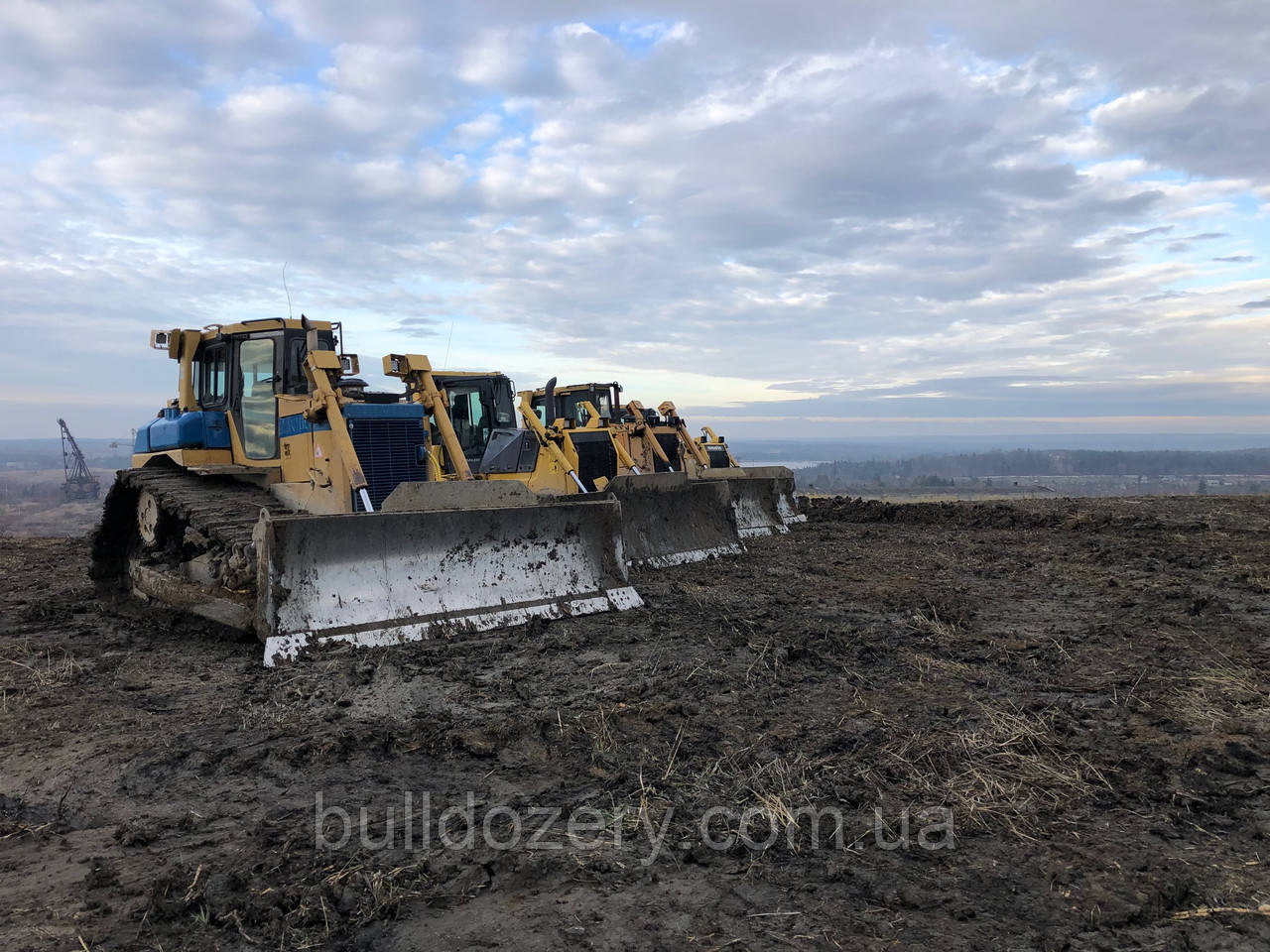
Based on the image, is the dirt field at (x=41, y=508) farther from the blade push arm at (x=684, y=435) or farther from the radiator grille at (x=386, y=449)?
the blade push arm at (x=684, y=435)

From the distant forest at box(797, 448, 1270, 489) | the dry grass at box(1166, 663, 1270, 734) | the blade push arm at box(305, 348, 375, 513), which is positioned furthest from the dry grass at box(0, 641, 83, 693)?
the distant forest at box(797, 448, 1270, 489)

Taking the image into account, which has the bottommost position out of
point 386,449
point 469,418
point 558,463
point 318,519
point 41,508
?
point 41,508

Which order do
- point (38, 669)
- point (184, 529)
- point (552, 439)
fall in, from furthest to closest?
point (552, 439) < point (184, 529) < point (38, 669)

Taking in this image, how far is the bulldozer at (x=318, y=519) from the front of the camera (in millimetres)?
5664

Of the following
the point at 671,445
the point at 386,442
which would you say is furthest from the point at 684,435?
the point at 386,442

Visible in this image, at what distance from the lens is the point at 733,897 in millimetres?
2479

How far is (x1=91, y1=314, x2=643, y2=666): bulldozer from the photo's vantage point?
5.66 metres

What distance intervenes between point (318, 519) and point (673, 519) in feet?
16.3

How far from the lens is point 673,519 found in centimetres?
985

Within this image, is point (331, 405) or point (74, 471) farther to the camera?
point (74, 471)

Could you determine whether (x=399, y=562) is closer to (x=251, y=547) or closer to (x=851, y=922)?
(x=251, y=547)

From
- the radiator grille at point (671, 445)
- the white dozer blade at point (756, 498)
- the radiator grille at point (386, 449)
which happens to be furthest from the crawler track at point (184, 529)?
the radiator grille at point (671, 445)

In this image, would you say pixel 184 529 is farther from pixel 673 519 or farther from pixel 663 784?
pixel 663 784

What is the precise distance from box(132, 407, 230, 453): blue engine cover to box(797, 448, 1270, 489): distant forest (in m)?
49.3
